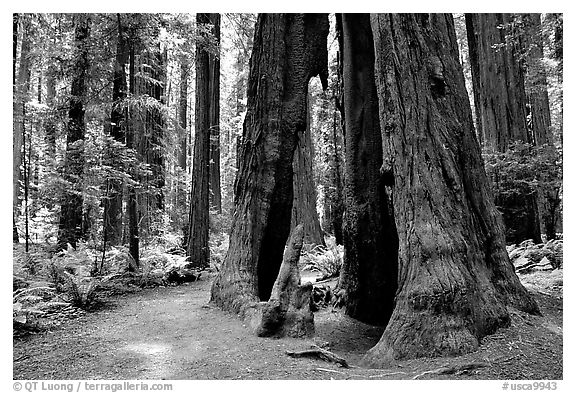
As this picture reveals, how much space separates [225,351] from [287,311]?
941 millimetres

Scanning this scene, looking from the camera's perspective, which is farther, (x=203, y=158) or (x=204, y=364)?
(x=203, y=158)

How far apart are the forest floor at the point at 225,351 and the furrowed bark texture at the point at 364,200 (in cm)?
60

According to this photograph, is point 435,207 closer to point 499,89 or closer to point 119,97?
point 499,89

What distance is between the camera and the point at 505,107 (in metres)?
10.9

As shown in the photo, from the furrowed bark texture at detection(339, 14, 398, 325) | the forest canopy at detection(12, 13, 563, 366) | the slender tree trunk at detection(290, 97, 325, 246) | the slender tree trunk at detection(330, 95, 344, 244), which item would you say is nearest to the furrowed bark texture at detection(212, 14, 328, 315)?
the forest canopy at detection(12, 13, 563, 366)

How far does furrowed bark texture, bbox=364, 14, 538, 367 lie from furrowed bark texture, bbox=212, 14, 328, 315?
2272 mm

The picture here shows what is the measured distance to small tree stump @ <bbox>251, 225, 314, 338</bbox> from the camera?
17.4 feet

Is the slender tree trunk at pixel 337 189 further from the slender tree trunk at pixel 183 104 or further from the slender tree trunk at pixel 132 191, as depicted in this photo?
the slender tree trunk at pixel 132 191

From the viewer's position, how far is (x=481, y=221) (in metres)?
5.25

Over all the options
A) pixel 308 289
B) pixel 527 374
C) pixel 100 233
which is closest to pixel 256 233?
pixel 308 289

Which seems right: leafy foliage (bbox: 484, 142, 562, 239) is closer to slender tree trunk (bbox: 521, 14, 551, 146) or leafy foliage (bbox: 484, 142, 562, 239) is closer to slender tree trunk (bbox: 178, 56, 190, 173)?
slender tree trunk (bbox: 521, 14, 551, 146)

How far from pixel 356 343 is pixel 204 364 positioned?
2759 mm

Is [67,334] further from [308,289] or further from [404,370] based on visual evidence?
[404,370]

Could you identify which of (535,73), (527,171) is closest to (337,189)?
(527,171)
